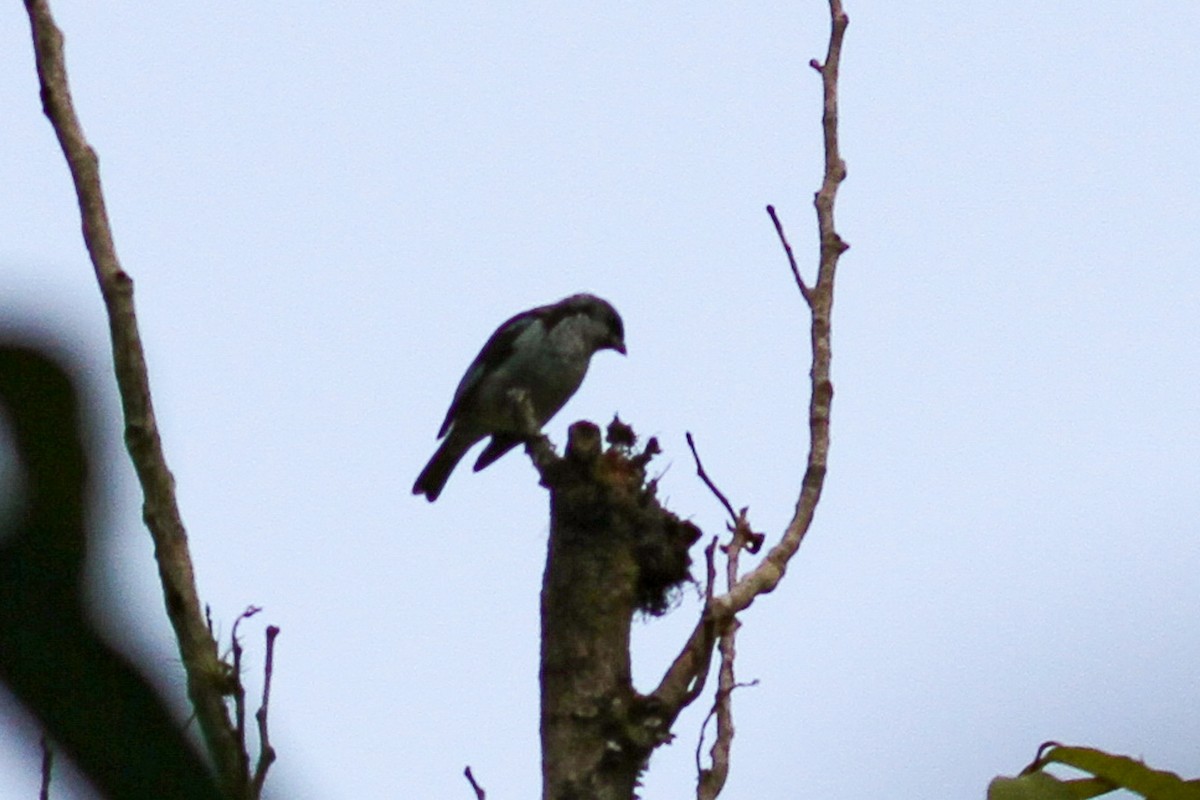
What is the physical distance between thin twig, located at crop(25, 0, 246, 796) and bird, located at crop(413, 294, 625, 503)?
5.39 m

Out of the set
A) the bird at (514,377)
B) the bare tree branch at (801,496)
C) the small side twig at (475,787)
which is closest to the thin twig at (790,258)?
the bare tree branch at (801,496)

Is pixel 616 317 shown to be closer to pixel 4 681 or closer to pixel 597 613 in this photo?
pixel 597 613

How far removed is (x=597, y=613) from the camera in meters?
2.94

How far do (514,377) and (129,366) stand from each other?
5673mm

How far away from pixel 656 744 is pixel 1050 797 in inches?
46.4

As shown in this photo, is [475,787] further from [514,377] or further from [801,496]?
[514,377]

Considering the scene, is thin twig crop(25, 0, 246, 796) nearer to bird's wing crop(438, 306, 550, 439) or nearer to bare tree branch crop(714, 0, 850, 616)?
bare tree branch crop(714, 0, 850, 616)

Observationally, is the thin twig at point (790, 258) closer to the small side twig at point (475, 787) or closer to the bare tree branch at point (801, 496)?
the bare tree branch at point (801, 496)

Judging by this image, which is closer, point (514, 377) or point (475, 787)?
point (475, 787)

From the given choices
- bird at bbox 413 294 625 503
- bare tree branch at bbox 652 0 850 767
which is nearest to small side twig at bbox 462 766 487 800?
bare tree branch at bbox 652 0 850 767

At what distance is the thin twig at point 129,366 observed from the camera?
71.6 inches

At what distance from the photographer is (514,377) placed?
25.1 ft

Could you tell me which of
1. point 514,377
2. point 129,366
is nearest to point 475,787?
point 129,366

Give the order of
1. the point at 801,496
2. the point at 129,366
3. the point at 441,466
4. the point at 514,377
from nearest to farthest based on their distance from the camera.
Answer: the point at 129,366, the point at 801,496, the point at 514,377, the point at 441,466
